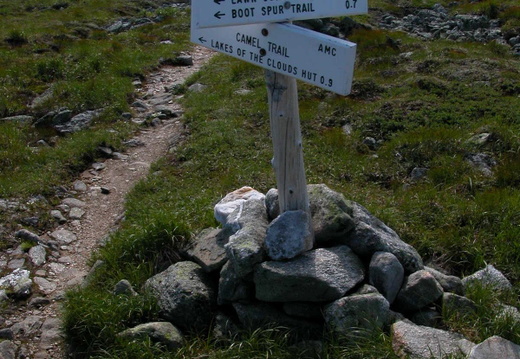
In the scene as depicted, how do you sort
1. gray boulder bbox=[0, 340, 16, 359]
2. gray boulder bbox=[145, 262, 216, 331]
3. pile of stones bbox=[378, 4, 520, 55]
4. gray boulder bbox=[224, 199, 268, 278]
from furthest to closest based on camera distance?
pile of stones bbox=[378, 4, 520, 55] → gray boulder bbox=[0, 340, 16, 359] → gray boulder bbox=[145, 262, 216, 331] → gray boulder bbox=[224, 199, 268, 278]

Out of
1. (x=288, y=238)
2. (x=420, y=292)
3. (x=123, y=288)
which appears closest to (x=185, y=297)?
(x=123, y=288)

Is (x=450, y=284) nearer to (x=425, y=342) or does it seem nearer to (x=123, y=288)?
(x=425, y=342)

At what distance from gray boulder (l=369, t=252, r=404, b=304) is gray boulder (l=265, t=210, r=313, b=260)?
645 millimetres

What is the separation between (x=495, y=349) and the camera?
4.89 m

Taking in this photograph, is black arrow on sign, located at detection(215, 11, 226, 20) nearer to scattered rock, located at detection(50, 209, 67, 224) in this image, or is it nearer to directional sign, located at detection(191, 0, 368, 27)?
directional sign, located at detection(191, 0, 368, 27)

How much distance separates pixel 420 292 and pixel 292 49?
2.58m

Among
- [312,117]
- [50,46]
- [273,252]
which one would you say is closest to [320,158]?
[312,117]

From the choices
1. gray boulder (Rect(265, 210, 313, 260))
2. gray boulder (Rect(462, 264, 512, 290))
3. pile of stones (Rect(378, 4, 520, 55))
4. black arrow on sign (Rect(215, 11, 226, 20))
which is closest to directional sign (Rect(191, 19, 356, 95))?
black arrow on sign (Rect(215, 11, 226, 20))

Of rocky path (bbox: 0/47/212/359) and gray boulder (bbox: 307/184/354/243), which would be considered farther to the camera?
rocky path (bbox: 0/47/212/359)

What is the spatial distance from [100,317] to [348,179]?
4.92 metres

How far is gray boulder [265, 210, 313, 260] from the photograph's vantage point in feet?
18.7

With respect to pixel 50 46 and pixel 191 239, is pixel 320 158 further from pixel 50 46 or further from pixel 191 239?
pixel 50 46

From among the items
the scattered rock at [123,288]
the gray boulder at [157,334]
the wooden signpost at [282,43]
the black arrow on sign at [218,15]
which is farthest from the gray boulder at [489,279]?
the black arrow on sign at [218,15]

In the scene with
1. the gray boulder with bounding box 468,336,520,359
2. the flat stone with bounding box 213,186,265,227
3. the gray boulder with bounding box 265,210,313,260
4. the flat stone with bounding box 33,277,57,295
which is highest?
the gray boulder with bounding box 265,210,313,260
